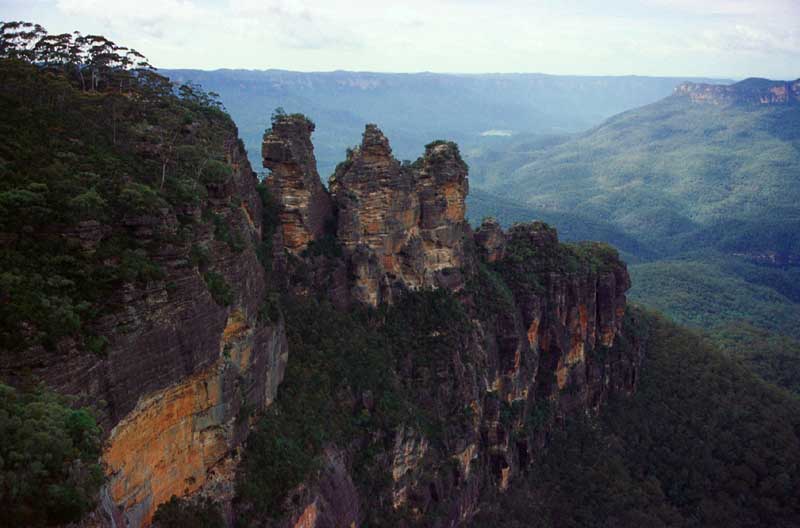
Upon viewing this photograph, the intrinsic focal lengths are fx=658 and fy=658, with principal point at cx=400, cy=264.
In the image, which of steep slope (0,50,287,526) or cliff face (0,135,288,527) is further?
cliff face (0,135,288,527)

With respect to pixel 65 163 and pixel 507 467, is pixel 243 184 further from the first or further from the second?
pixel 507 467

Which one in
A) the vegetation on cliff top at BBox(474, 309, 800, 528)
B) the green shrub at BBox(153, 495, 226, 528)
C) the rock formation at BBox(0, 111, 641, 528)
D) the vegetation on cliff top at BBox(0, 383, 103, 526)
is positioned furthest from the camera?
the vegetation on cliff top at BBox(474, 309, 800, 528)

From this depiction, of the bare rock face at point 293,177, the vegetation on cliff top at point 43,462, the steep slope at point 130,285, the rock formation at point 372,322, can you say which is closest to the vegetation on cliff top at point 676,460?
the rock formation at point 372,322

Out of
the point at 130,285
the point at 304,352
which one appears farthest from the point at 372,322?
the point at 130,285

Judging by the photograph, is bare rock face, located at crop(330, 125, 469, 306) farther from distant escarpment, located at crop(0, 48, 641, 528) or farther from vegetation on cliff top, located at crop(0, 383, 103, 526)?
vegetation on cliff top, located at crop(0, 383, 103, 526)

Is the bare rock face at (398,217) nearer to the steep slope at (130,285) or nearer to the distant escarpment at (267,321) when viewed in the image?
the distant escarpment at (267,321)

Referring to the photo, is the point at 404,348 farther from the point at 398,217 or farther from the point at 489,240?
the point at 489,240

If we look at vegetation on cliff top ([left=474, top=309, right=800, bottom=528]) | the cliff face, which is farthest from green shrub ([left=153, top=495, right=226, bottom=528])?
vegetation on cliff top ([left=474, top=309, right=800, bottom=528])
